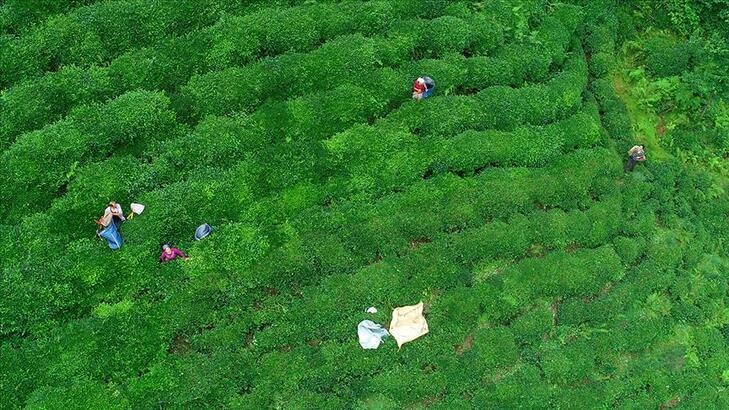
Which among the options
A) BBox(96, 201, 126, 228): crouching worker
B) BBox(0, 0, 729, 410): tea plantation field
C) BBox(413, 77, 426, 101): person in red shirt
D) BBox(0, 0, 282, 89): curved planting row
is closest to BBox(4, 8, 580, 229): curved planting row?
BBox(0, 0, 729, 410): tea plantation field

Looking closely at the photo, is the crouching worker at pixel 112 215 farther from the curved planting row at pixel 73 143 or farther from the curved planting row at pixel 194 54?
the curved planting row at pixel 194 54

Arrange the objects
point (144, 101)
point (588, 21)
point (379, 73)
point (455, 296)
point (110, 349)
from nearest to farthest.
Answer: point (110, 349), point (455, 296), point (144, 101), point (379, 73), point (588, 21)

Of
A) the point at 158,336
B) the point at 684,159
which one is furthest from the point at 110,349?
the point at 684,159

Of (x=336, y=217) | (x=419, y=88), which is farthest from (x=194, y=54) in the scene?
(x=419, y=88)

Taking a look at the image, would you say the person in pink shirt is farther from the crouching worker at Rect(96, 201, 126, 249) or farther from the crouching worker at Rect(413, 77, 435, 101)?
the crouching worker at Rect(413, 77, 435, 101)

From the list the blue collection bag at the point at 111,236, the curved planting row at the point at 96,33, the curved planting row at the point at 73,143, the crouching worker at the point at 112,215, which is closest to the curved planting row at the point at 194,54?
the curved planting row at the point at 96,33

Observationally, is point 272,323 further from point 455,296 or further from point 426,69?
point 426,69

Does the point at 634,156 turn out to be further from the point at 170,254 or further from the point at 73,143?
the point at 73,143
